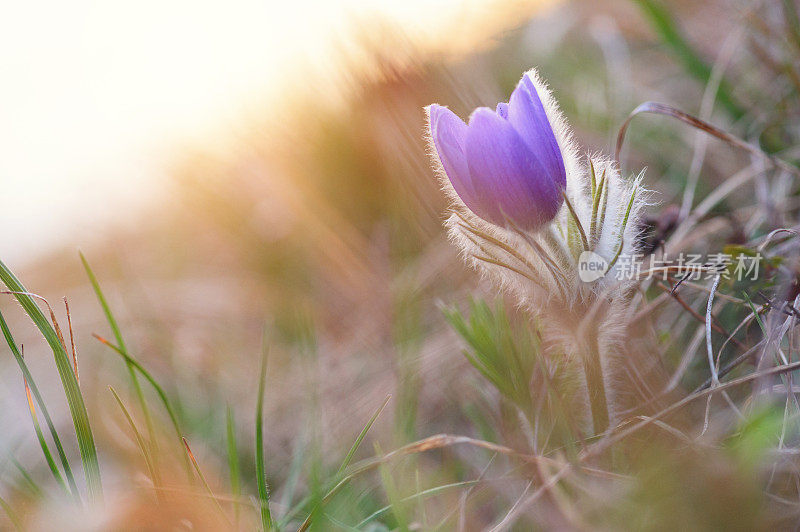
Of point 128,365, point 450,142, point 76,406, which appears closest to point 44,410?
point 76,406

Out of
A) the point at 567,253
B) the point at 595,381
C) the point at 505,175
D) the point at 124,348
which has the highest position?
the point at 124,348

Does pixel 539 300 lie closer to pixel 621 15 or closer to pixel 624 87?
pixel 624 87

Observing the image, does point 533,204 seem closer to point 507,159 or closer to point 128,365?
point 507,159

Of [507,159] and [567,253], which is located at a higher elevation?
[507,159]

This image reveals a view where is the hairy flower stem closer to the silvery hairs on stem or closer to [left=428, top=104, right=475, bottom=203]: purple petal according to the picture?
the silvery hairs on stem

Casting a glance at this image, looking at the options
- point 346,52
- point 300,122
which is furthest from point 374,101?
point 300,122
